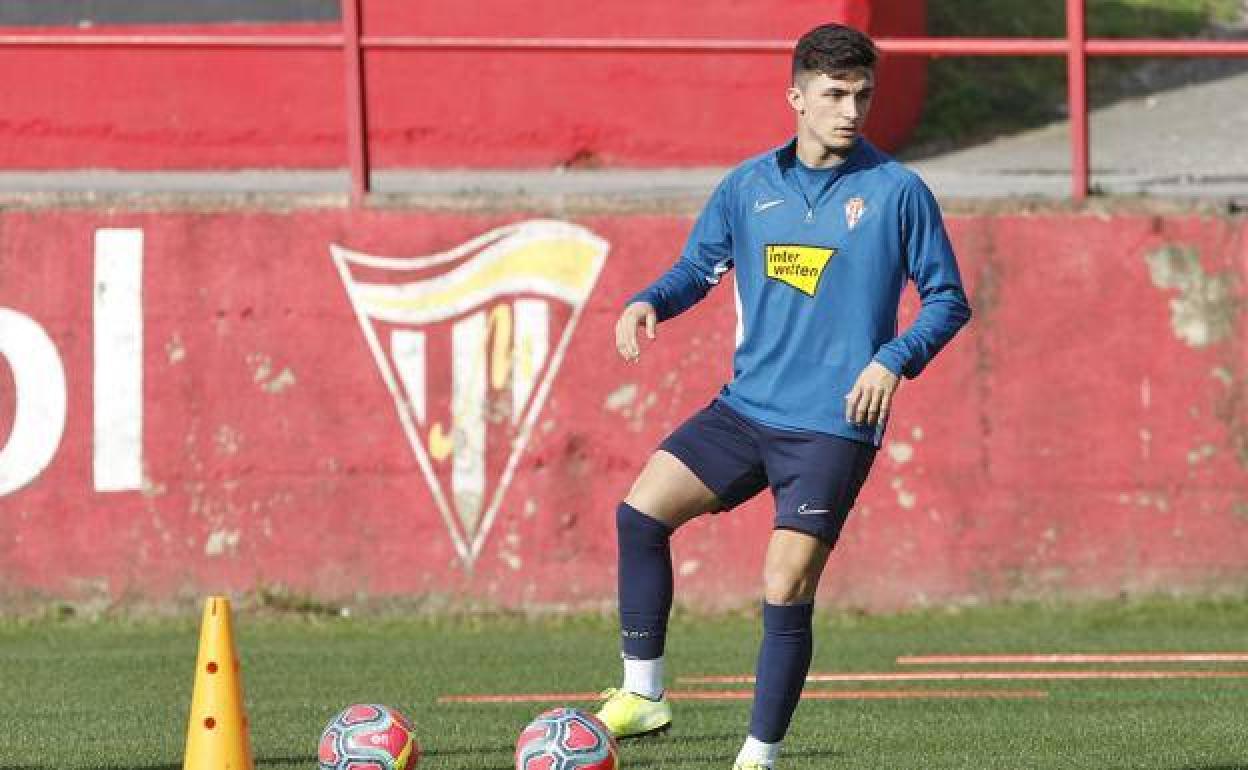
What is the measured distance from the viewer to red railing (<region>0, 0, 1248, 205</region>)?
11.9 m

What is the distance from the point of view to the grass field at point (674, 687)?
7.92 metres

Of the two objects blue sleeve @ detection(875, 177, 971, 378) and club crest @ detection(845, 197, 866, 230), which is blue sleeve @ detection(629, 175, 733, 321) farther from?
blue sleeve @ detection(875, 177, 971, 378)

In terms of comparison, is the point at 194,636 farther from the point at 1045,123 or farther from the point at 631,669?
the point at 1045,123

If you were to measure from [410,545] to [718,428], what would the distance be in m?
5.01

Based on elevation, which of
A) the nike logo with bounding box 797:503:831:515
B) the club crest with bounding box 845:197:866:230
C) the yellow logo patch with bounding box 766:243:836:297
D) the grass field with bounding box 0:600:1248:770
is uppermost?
the club crest with bounding box 845:197:866:230

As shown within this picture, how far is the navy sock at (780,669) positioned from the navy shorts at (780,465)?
9.7 inches

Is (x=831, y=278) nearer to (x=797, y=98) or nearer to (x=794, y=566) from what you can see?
(x=797, y=98)

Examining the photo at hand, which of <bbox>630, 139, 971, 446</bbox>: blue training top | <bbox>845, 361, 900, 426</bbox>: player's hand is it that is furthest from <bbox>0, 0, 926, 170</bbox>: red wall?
<bbox>845, 361, 900, 426</bbox>: player's hand

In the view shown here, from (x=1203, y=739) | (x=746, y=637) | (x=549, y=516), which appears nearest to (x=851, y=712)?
(x=1203, y=739)

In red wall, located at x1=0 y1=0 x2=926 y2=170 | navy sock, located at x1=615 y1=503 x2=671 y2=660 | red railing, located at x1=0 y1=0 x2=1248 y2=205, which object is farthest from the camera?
red wall, located at x1=0 y1=0 x2=926 y2=170

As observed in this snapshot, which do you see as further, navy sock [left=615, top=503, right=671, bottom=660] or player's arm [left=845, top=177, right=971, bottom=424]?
navy sock [left=615, top=503, right=671, bottom=660]

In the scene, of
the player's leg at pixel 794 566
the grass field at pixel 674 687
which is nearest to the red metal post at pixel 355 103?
the grass field at pixel 674 687

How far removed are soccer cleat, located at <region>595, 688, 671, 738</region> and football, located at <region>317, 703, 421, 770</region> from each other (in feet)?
2.16

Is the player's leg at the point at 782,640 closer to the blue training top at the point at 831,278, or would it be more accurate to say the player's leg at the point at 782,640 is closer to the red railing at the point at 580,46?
the blue training top at the point at 831,278
